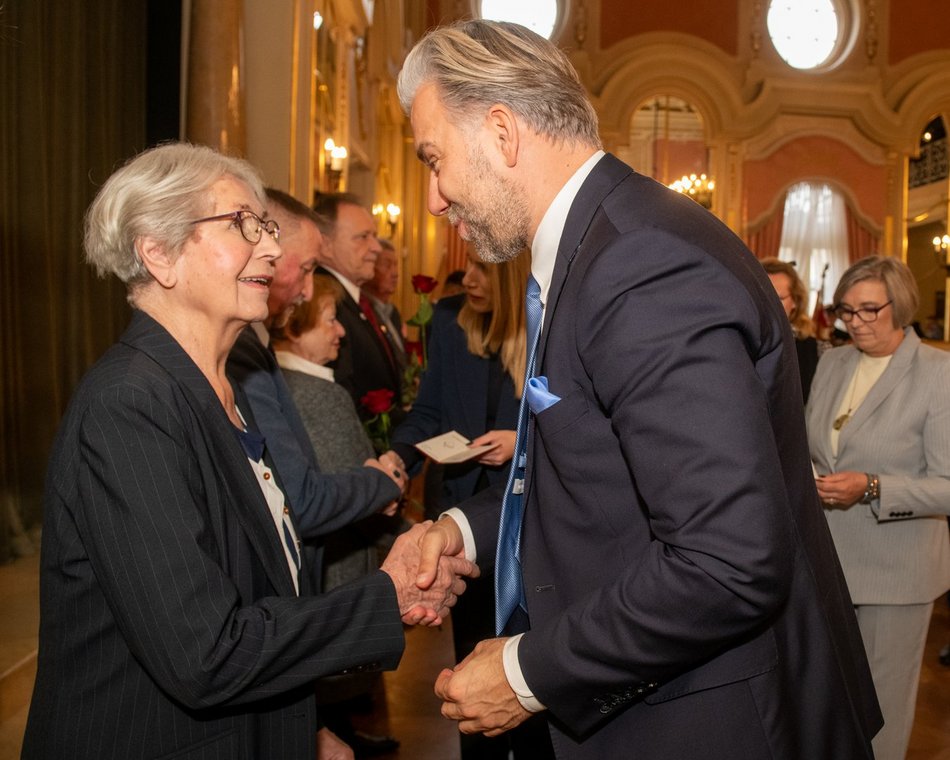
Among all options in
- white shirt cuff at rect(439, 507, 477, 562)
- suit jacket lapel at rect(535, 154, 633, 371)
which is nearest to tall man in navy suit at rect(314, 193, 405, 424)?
white shirt cuff at rect(439, 507, 477, 562)

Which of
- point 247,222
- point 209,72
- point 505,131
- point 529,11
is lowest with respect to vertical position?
point 247,222

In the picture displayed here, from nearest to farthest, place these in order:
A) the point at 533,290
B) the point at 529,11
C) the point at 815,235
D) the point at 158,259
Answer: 1. the point at 533,290
2. the point at 158,259
3. the point at 529,11
4. the point at 815,235

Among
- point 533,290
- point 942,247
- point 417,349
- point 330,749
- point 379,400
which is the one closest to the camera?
point 533,290

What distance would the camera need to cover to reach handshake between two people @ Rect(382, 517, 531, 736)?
4.57 ft

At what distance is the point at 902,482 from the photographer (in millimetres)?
2904

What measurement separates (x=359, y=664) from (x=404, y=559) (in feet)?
1.05

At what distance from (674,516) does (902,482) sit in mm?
2043

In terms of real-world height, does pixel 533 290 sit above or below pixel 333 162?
below

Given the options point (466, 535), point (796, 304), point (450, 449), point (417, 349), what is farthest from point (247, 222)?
point (796, 304)

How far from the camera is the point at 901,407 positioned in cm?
301

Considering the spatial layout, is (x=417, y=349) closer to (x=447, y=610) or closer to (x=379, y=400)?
(x=379, y=400)

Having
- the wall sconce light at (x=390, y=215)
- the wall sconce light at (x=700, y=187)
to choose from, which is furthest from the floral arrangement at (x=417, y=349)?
the wall sconce light at (x=700, y=187)

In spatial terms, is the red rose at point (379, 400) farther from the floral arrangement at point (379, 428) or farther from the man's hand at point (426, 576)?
the man's hand at point (426, 576)

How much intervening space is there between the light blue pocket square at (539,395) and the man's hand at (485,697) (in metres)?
0.38
